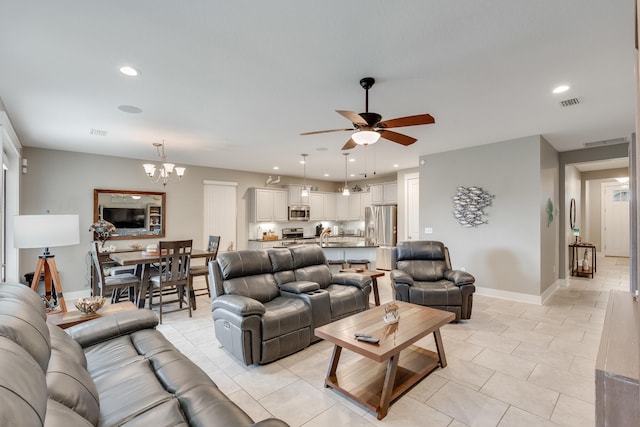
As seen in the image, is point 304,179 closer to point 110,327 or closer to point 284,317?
point 284,317

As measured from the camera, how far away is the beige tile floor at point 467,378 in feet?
6.92

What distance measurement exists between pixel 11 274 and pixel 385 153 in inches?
246

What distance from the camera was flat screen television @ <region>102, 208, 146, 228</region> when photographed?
18.6 ft

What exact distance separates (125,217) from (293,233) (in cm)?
420

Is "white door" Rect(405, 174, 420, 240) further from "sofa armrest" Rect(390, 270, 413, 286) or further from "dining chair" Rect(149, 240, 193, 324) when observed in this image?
"dining chair" Rect(149, 240, 193, 324)

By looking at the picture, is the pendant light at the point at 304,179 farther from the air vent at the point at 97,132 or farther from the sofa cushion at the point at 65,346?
the sofa cushion at the point at 65,346

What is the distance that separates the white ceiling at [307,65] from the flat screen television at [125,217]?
1.72 meters

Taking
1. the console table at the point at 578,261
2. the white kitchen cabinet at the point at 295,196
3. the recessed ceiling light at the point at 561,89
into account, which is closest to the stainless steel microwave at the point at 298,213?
the white kitchen cabinet at the point at 295,196

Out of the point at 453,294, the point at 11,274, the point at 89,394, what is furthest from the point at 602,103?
the point at 11,274

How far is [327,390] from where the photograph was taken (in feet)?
7.93

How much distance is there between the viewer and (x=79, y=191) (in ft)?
17.7

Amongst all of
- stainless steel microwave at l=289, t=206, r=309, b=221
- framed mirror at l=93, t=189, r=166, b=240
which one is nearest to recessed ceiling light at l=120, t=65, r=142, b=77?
framed mirror at l=93, t=189, r=166, b=240

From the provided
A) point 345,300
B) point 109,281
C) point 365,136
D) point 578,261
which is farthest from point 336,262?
point 578,261

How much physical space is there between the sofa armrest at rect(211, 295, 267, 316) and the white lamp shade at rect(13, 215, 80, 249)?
1538 millimetres
